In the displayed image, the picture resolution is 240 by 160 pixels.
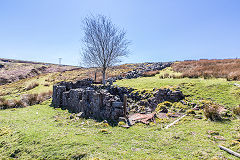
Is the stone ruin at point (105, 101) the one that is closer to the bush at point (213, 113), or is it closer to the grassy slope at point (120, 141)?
the grassy slope at point (120, 141)

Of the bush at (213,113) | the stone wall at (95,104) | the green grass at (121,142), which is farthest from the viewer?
the stone wall at (95,104)

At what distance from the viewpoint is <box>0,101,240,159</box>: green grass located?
6.25 meters

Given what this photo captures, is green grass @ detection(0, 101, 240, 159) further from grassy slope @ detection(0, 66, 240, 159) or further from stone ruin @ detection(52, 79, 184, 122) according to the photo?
stone ruin @ detection(52, 79, 184, 122)

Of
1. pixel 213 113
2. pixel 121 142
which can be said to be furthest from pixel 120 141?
pixel 213 113

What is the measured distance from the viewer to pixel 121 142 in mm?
7402

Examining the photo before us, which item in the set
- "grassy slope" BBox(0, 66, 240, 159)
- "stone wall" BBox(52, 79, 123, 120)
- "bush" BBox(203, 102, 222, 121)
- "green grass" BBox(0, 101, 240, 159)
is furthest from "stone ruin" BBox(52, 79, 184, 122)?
"bush" BBox(203, 102, 222, 121)

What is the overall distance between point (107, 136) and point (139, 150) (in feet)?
7.54

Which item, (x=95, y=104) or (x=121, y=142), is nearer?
(x=121, y=142)

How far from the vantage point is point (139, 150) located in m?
6.57

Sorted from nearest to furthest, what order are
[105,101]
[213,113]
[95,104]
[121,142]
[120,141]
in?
[121,142]
[120,141]
[213,113]
[105,101]
[95,104]

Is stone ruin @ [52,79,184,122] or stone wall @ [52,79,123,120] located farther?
stone ruin @ [52,79,184,122]

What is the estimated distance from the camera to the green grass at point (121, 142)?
625 cm

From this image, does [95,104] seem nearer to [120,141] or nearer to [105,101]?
[105,101]

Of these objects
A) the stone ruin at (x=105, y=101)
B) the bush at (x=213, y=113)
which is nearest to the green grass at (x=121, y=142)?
the bush at (x=213, y=113)
